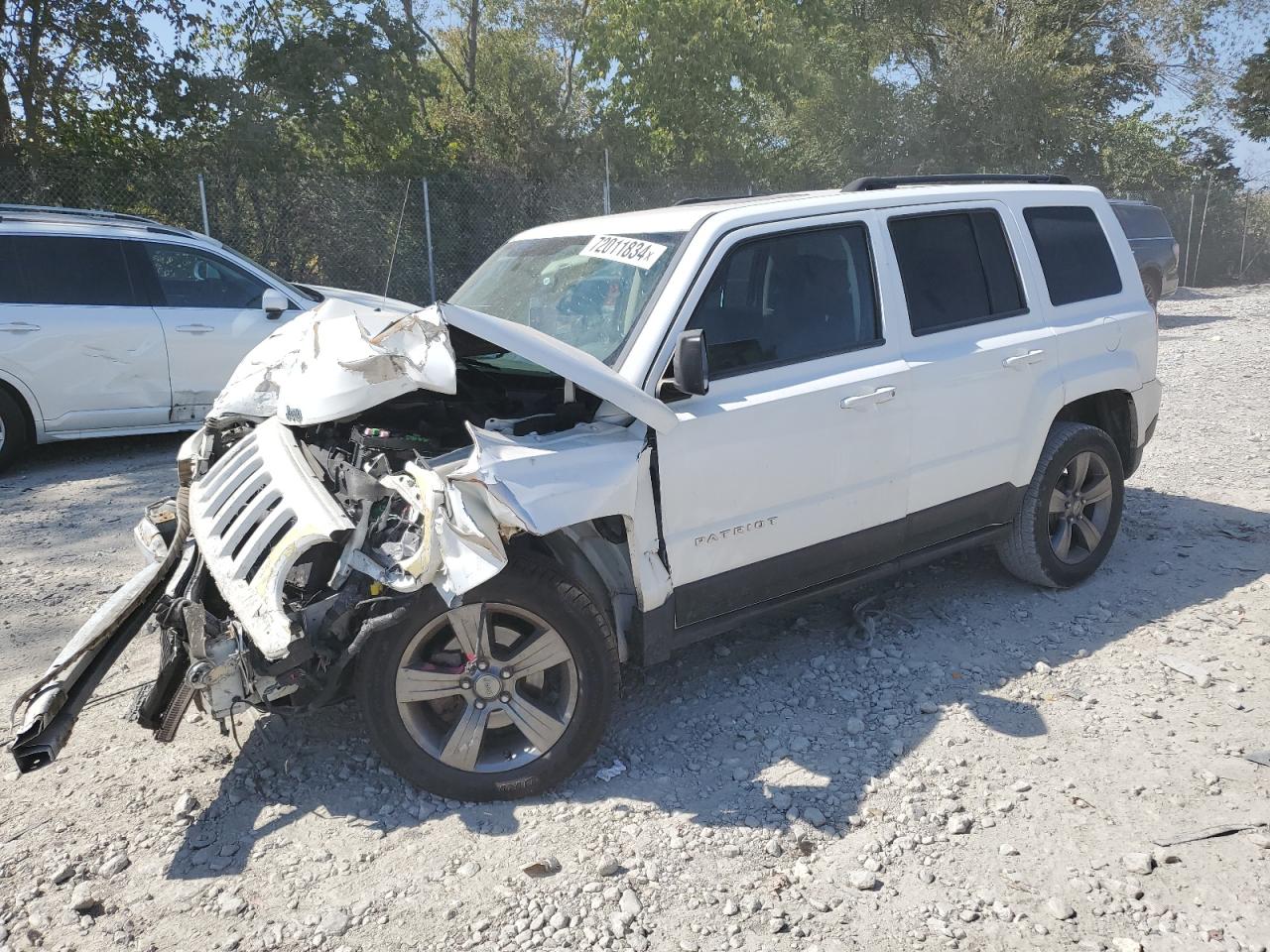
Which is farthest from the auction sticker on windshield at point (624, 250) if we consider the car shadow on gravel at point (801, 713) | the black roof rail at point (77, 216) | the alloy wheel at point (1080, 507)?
the black roof rail at point (77, 216)

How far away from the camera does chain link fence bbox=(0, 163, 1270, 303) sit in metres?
12.2

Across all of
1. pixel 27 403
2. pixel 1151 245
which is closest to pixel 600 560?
pixel 27 403

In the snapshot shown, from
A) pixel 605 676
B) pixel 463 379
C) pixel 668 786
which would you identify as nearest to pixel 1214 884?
pixel 668 786

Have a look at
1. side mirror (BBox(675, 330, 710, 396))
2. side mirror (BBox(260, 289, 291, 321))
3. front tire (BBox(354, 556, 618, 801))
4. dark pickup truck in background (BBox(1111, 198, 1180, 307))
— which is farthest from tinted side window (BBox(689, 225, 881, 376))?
dark pickup truck in background (BBox(1111, 198, 1180, 307))

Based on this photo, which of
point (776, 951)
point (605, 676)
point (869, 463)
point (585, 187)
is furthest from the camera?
→ point (585, 187)

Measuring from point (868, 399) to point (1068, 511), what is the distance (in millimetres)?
1600

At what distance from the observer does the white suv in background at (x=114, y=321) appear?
719 cm

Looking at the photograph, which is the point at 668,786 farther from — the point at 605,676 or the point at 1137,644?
the point at 1137,644

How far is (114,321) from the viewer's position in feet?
24.3

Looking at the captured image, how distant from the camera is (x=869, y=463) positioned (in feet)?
12.8

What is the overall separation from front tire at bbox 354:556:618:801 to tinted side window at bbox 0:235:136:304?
5753 mm

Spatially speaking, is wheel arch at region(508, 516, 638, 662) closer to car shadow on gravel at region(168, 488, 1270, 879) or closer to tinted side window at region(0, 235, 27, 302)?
car shadow on gravel at region(168, 488, 1270, 879)

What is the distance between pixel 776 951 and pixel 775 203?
275cm

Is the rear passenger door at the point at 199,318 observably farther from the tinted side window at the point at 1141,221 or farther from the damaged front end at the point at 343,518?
the tinted side window at the point at 1141,221
